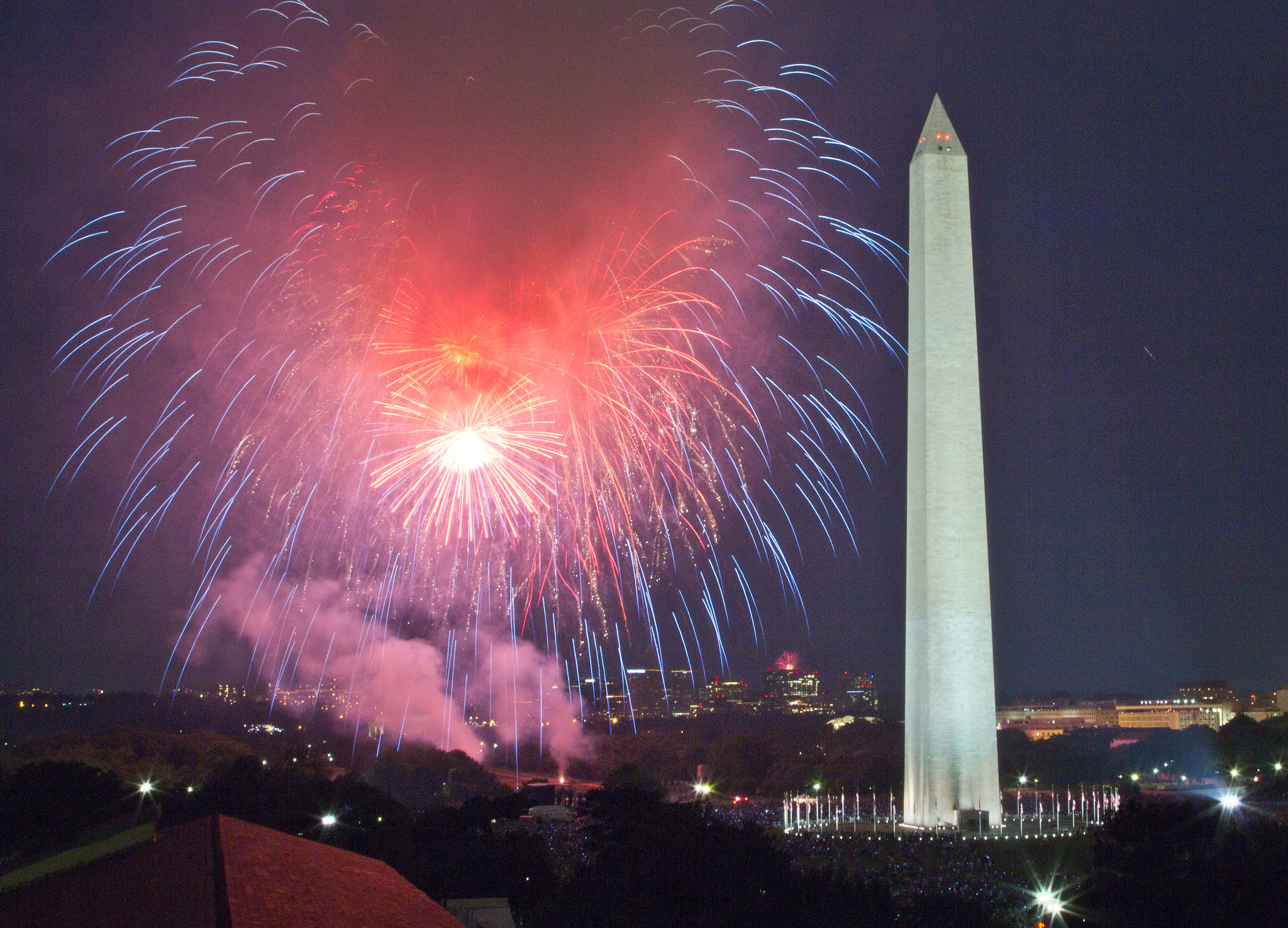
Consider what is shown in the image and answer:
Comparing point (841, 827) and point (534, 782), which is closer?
point (841, 827)

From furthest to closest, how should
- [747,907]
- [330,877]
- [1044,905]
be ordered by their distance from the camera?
1. [1044,905]
2. [747,907]
3. [330,877]

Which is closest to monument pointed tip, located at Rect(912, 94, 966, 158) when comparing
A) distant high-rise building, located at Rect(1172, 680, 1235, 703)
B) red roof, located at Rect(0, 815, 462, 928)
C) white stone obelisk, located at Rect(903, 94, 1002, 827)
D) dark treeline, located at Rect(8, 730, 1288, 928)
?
white stone obelisk, located at Rect(903, 94, 1002, 827)

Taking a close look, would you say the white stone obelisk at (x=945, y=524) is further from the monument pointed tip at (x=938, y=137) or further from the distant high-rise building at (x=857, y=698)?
the distant high-rise building at (x=857, y=698)

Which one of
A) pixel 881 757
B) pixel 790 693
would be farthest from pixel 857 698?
pixel 881 757

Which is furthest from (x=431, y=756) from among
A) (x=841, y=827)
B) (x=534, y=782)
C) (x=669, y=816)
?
(x=669, y=816)

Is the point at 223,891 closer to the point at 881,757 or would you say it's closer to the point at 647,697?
the point at 881,757

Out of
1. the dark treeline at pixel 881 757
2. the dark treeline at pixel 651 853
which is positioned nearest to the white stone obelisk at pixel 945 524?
the dark treeline at pixel 651 853

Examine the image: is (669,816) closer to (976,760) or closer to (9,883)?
(976,760)
